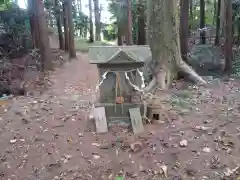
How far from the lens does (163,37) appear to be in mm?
7164

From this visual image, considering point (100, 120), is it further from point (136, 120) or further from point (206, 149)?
point (206, 149)

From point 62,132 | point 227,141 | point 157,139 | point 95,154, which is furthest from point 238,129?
point 62,132

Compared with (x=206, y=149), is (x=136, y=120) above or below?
above

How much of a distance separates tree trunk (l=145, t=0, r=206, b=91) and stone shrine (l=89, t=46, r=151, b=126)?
2023 millimetres

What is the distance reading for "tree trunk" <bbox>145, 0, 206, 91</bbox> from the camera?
7.14 meters

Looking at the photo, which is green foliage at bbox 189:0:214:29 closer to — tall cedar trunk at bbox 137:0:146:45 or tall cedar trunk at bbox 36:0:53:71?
tall cedar trunk at bbox 137:0:146:45

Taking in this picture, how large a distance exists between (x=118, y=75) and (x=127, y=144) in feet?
4.27

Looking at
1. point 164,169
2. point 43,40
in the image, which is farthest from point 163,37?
point 43,40

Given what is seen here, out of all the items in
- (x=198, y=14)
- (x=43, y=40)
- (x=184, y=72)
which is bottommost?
(x=184, y=72)

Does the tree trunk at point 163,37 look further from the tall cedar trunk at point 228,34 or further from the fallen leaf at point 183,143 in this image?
the tall cedar trunk at point 228,34

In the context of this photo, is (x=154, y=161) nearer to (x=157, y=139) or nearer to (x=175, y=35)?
(x=157, y=139)

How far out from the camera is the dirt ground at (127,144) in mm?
3910

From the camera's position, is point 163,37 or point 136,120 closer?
point 136,120

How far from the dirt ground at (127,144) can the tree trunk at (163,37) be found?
1.05 m
